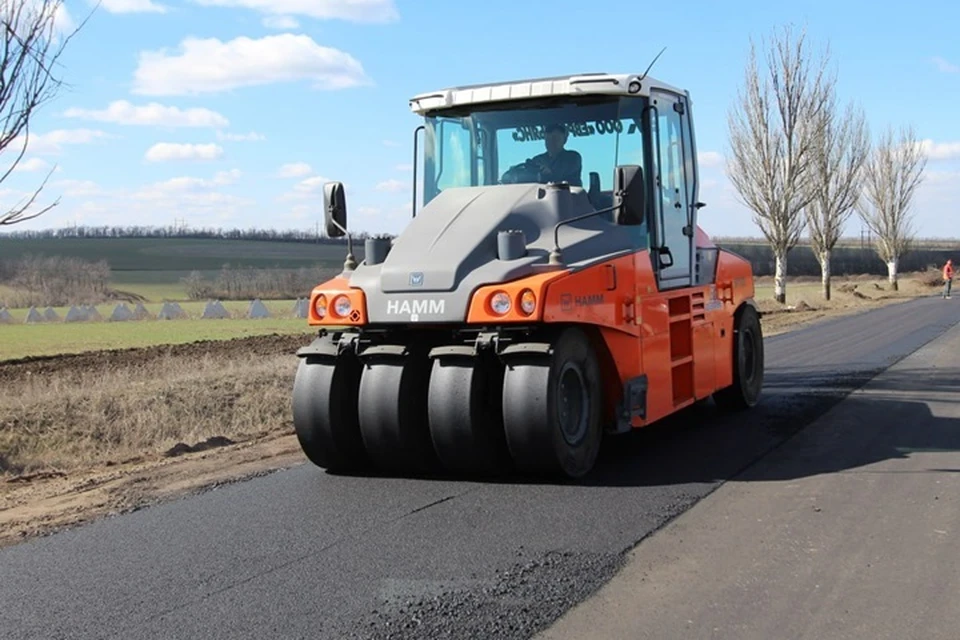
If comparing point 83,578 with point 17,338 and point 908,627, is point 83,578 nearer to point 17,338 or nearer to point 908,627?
point 908,627

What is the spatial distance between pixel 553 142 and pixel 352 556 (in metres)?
3.98

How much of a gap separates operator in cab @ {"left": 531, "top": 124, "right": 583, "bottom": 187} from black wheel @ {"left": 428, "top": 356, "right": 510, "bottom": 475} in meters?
1.85

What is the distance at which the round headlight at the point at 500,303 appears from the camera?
21.9ft

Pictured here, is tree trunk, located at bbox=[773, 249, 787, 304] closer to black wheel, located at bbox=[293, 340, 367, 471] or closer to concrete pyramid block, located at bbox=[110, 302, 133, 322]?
concrete pyramid block, located at bbox=[110, 302, 133, 322]

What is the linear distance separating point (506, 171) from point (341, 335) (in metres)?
1.94

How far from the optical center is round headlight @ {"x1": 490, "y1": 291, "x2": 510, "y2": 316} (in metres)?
6.69

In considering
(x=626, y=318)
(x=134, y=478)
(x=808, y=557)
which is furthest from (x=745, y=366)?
(x=134, y=478)

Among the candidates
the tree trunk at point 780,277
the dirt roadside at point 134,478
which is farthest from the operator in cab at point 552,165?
the tree trunk at point 780,277

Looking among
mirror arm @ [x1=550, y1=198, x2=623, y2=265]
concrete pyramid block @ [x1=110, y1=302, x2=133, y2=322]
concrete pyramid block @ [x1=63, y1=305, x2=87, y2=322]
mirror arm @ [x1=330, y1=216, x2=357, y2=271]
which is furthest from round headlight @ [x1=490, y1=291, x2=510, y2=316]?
concrete pyramid block @ [x1=63, y1=305, x2=87, y2=322]

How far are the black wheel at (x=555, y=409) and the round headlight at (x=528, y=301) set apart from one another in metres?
0.32

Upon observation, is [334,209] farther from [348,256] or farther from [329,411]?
[329,411]

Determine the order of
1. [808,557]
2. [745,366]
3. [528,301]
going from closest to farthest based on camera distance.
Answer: [808,557], [528,301], [745,366]

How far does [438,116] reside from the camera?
8672 mm

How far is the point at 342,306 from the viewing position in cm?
727
